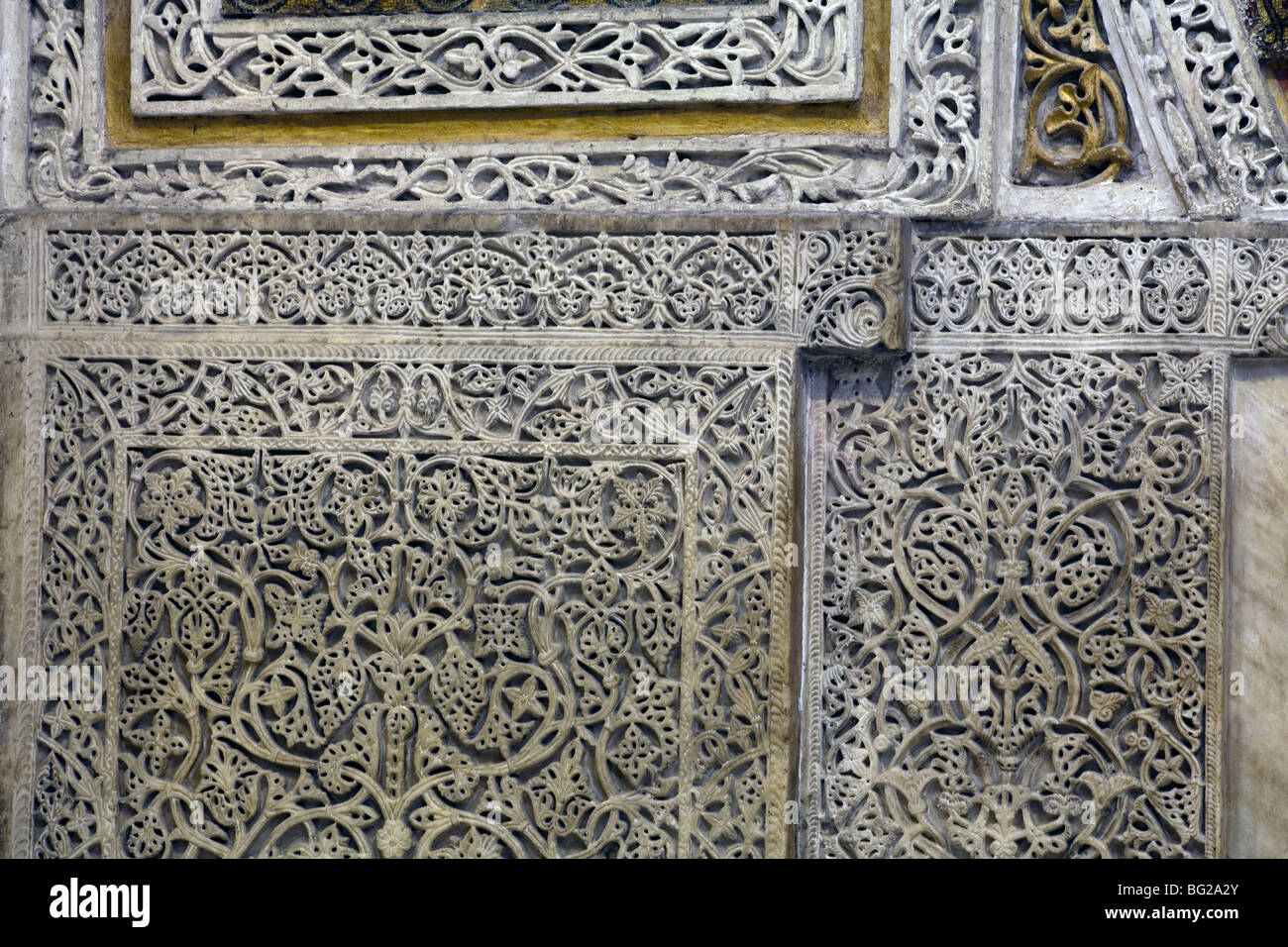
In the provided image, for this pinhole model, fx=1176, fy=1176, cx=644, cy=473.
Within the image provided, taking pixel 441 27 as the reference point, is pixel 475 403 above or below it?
below

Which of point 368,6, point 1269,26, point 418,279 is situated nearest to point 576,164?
→ point 418,279

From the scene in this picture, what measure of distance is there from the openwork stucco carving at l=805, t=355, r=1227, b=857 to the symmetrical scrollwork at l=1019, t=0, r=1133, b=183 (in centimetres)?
48

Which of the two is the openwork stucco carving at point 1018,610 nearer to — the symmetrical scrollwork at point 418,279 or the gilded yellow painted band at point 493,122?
the symmetrical scrollwork at point 418,279

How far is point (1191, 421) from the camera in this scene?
2.77 meters

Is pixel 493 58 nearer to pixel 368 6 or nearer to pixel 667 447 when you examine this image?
pixel 368 6

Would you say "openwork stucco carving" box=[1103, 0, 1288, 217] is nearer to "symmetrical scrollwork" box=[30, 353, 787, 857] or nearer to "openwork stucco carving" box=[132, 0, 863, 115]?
"openwork stucco carving" box=[132, 0, 863, 115]

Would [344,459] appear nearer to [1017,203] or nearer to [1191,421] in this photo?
[1017,203]

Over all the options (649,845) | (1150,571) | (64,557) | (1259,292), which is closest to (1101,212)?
(1259,292)

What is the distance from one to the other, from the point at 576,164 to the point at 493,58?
13.2 inches

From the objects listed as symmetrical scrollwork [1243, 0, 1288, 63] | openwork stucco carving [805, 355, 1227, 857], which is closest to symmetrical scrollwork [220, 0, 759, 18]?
openwork stucco carving [805, 355, 1227, 857]

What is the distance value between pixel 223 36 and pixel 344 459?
112 cm

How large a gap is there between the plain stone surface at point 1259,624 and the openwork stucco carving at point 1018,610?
0.07 m

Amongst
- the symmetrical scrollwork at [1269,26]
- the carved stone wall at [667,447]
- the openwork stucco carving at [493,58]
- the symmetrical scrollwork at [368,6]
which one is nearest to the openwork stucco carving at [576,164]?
the carved stone wall at [667,447]

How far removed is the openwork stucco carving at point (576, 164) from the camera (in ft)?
9.29
